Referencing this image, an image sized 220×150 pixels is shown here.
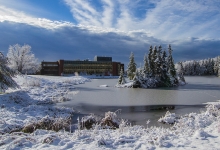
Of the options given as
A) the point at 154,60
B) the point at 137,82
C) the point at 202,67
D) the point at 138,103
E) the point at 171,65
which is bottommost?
the point at 138,103

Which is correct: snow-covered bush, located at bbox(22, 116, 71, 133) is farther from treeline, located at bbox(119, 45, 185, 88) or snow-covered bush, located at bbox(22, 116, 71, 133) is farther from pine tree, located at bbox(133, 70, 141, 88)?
treeline, located at bbox(119, 45, 185, 88)

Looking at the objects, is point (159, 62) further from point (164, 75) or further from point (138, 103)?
point (138, 103)

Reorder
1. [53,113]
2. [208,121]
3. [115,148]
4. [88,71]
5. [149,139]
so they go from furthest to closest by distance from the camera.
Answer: [88,71] → [53,113] → [208,121] → [149,139] → [115,148]

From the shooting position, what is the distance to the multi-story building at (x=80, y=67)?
381 feet

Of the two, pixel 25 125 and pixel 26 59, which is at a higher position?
pixel 26 59

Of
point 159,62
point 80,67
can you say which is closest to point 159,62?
point 159,62

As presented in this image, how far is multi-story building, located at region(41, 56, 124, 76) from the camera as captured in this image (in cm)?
11600

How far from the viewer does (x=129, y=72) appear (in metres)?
62.5

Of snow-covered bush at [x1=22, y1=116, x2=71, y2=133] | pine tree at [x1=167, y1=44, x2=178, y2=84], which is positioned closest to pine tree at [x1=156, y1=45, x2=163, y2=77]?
pine tree at [x1=167, y1=44, x2=178, y2=84]

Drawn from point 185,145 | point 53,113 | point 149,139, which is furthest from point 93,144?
point 53,113

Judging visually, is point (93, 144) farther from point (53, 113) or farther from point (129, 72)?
point (129, 72)

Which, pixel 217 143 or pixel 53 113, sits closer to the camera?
pixel 217 143

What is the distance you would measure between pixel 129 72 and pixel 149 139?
182ft

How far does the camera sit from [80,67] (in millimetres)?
121625
